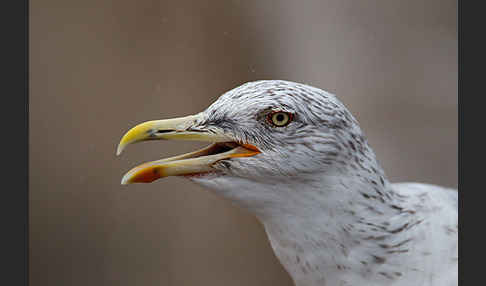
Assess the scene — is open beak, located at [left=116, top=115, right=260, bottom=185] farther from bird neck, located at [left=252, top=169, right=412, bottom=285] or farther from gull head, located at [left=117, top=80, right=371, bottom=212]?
bird neck, located at [left=252, top=169, right=412, bottom=285]

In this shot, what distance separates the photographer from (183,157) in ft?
2.72

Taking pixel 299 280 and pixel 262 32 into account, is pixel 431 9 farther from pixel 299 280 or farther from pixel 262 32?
pixel 299 280

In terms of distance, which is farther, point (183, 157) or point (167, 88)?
point (167, 88)

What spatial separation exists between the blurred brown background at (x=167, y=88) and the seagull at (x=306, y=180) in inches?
14.6

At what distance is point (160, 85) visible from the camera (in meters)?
1.30

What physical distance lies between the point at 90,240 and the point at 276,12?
0.72 meters

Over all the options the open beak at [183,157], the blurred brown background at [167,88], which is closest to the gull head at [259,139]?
the open beak at [183,157]

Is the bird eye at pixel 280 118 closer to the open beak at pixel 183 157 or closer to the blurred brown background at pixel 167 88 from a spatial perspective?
the open beak at pixel 183 157

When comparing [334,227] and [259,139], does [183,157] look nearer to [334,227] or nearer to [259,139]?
[259,139]

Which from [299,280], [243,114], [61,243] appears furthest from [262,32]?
[61,243]

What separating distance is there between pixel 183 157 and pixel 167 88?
1.64 ft

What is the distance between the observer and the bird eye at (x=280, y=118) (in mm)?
795

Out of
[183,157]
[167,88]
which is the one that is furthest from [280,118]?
[167,88]

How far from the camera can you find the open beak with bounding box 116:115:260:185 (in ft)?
2.62
